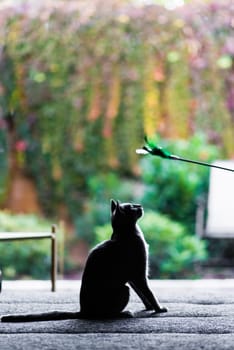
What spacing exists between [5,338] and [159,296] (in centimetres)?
101

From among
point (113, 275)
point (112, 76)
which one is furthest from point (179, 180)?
point (113, 275)

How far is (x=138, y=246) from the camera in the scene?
2326mm

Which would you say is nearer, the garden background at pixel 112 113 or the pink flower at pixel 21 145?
the garden background at pixel 112 113

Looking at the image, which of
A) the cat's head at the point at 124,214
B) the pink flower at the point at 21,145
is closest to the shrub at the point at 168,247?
the pink flower at the point at 21,145

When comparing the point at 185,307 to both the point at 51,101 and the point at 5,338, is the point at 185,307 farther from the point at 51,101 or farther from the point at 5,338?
the point at 51,101

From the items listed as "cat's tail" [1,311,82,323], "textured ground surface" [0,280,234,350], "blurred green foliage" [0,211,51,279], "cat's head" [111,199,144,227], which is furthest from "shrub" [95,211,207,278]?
"cat's tail" [1,311,82,323]

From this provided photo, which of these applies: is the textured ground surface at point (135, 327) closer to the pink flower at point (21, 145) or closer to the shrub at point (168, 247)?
the shrub at point (168, 247)

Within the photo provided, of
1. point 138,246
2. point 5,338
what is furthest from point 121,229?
point 5,338

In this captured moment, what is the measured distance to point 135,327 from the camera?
2.14 m

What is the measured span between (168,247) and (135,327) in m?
2.04

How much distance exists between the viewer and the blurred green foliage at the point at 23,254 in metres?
4.18

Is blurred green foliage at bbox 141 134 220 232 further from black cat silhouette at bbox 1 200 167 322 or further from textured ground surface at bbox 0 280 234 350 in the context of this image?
black cat silhouette at bbox 1 200 167 322

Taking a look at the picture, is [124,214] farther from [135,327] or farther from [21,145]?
[21,145]

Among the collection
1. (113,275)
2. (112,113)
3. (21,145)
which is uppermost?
(112,113)
